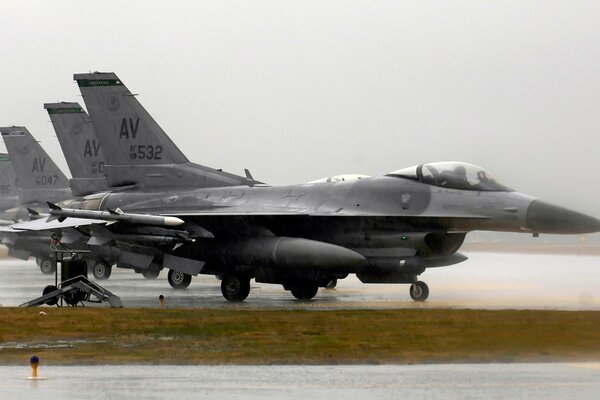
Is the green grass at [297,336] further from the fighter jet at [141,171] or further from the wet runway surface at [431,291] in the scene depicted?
the fighter jet at [141,171]

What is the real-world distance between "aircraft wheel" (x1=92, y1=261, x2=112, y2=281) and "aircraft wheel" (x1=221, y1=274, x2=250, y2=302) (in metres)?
11.1

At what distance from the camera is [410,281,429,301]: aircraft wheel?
2152 centimetres

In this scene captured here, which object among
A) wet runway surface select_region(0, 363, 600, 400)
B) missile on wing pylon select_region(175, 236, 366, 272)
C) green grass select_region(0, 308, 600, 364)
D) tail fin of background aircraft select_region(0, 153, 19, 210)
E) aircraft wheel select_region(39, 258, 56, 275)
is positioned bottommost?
aircraft wheel select_region(39, 258, 56, 275)

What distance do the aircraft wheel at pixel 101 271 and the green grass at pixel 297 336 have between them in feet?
48.4

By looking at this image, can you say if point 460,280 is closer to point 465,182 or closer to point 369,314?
point 465,182

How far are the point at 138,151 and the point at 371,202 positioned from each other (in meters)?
7.03

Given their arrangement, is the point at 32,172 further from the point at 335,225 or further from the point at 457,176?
the point at 457,176

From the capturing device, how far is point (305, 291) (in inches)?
913

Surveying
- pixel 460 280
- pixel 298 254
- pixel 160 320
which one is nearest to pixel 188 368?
pixel 160 320

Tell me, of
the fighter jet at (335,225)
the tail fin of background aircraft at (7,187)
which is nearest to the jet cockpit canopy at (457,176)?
the fighter jet at (335,225)

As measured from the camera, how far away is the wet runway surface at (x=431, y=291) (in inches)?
837

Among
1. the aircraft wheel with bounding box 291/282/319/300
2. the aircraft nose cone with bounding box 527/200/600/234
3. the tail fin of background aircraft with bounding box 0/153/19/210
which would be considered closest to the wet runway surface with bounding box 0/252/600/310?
the aircraft wheel with bounding box 291/282/319/300

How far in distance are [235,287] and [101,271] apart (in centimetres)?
1162

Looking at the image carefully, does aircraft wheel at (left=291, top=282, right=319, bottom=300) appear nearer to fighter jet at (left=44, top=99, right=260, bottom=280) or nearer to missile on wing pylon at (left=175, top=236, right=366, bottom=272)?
missile on wing pylon at (left=175, top=236, right=366, bottom=272)
